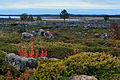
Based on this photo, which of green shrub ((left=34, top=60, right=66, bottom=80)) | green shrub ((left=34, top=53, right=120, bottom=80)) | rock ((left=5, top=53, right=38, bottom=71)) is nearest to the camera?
green shrub ((left=34, top=60, right=66, bottom=80))

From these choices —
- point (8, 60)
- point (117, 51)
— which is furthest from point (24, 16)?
point (8, 60)

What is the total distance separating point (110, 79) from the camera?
23.3ft

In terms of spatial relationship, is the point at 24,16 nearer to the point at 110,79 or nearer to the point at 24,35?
the point at 24,35

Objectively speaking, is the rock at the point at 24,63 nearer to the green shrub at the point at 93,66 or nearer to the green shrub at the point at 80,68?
the green shrub at the point at 80,68

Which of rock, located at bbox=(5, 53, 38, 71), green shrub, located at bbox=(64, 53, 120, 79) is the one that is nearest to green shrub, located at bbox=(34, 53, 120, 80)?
green shrub, located at bbox=(64, 53, 120, 79)

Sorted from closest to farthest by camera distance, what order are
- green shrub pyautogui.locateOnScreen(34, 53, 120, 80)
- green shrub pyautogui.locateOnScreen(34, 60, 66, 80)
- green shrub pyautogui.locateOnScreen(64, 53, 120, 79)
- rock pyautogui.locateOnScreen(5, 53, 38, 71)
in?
1. green shrub pyautogui.locateOnScreen(34, 60, 66, 80)
2. green shrub pyautogui.locateOnScreen(34, 53, 120, 80)
3. green shrub pyautogui.locateOnScreen(64, 53, 120, 79)
4. rock pyautogui.locateOnScreen(5, 53, 38, 71)

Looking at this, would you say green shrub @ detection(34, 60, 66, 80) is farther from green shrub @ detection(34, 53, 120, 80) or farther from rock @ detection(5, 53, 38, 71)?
rock @ detection(5, 53, 38, 71)

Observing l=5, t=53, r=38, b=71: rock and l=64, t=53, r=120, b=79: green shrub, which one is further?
l=5, t=53, r=38, b=71: rock

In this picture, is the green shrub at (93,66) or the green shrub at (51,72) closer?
the green shrub at (51,72)

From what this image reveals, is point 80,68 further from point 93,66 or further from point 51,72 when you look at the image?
point 51,72

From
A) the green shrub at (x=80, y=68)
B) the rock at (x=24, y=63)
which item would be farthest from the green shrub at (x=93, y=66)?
the rock at (x=24, y=63)

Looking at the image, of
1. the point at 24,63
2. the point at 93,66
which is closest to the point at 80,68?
the point at 93,66

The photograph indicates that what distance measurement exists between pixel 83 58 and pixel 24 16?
7464cm

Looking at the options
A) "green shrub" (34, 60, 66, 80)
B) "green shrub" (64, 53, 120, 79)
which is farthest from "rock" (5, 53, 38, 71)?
"green shrub" (64, 53, 120, 79)
